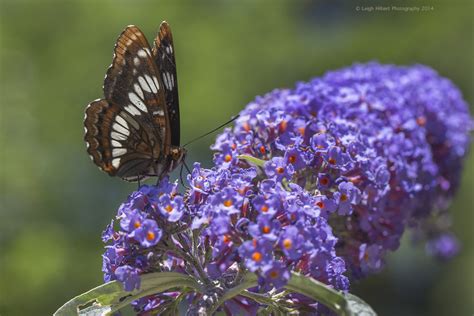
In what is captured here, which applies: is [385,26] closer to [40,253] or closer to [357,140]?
[40,253]

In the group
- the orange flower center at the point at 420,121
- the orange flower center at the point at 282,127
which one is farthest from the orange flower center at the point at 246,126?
the orange flower center at the point at 420,121

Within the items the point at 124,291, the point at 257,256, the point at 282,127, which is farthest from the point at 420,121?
the point at 124,291

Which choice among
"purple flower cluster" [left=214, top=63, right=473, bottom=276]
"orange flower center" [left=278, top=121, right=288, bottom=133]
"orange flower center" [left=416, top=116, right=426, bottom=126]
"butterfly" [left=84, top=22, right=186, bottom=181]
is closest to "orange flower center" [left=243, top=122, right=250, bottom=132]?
"purple flower cluster" [left=214, top=63, right=473, bottom=276]

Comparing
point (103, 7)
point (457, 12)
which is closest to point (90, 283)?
point (103, 7)

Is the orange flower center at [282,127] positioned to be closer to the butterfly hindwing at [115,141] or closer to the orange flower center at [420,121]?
the butterfly hindwing at [115,141]

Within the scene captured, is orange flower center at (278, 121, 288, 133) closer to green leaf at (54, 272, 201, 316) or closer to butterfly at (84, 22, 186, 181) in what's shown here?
butterfly at (84, 22, 186, 181)

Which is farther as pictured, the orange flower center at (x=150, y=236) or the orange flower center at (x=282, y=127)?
the orange flower center at (x=282, y=127)

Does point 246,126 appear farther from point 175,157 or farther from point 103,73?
point 103,73
